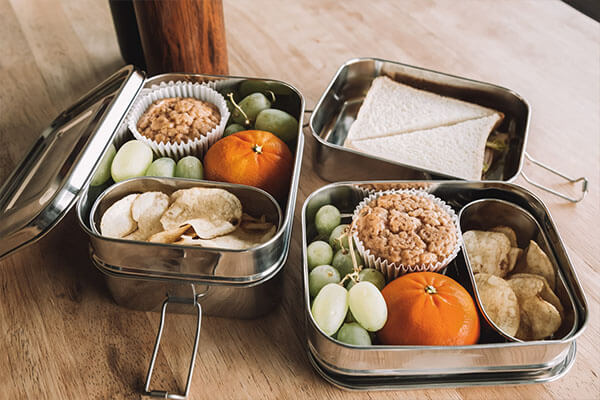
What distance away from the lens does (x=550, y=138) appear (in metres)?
1.04

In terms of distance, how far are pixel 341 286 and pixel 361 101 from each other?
22.8 inches

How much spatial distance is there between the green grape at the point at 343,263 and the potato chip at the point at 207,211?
152 millimetres

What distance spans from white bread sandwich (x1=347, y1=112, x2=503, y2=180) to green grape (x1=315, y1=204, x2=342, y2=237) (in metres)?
0.21

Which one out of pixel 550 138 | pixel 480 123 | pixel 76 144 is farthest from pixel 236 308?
pixel 550 138

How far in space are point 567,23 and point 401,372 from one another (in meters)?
1.17

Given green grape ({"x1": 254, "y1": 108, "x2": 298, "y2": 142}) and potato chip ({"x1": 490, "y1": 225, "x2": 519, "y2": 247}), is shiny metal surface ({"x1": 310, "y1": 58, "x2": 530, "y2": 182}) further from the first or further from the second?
potato chip ({"x1": 490, "y1": 225, "x2": 519, "y2": 247})

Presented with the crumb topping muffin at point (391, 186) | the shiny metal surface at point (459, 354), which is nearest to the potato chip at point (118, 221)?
the shiny metal surface at point (459, 354)

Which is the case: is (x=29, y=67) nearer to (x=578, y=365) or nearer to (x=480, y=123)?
(x=480, y=123)

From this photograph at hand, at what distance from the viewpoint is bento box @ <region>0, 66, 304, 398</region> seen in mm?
607

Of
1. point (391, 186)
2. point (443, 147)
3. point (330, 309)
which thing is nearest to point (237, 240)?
point (330, 309)

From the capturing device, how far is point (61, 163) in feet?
2.14

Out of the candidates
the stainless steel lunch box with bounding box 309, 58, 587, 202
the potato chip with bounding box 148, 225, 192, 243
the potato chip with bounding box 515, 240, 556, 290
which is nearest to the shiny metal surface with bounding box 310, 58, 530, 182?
the stainless steel lunch box with bounding box 309, 58, 587, 202

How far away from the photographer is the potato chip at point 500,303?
669 mm

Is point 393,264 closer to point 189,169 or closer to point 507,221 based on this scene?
point 507,221
